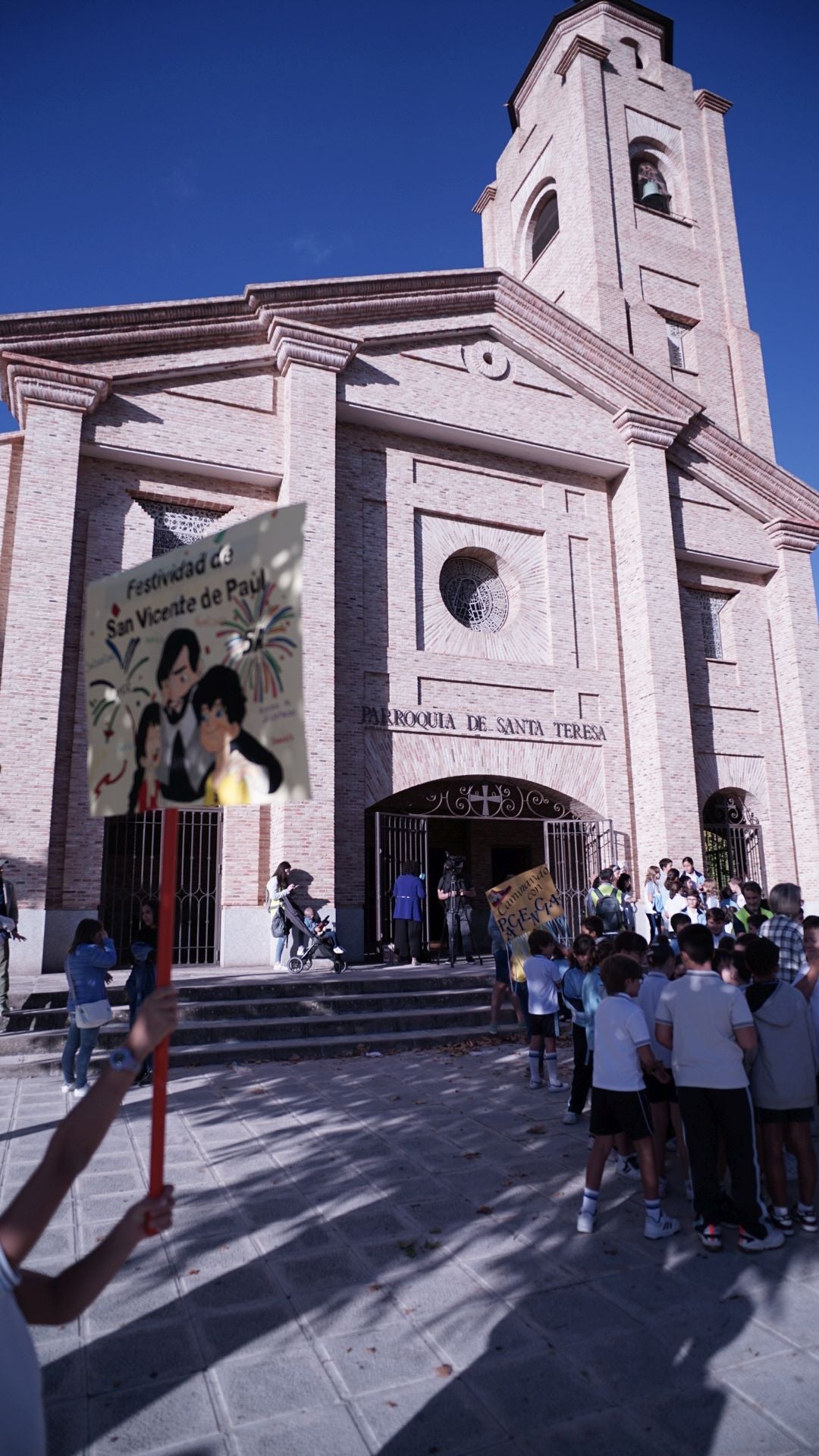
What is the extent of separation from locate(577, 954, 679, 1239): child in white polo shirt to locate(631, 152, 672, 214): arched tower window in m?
22.8

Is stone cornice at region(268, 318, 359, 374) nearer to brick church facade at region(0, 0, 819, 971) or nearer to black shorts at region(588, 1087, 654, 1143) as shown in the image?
brick church facade at region(0, 0, 819, 971)

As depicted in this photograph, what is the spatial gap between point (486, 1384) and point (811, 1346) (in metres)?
1.32

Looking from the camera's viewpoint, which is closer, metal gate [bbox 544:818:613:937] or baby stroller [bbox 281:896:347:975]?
baby stroller [bbox 281:896:347:975]

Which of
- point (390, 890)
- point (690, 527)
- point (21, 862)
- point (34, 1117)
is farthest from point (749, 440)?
point (34, 1117)

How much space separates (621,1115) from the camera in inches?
184

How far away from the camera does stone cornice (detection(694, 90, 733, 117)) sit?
23.5 meters

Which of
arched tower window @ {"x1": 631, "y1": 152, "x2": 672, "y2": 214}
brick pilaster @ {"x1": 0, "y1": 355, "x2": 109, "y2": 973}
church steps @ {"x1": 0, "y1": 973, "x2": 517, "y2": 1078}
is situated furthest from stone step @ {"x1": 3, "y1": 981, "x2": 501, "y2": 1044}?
arched tower window @ {"x1": 631, "y1": 152, "x2": 672, "y2": 214}

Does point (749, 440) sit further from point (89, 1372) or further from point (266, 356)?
point (89, 1372)

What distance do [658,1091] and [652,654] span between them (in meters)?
12.1

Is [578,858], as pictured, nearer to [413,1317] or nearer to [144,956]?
[144,956]

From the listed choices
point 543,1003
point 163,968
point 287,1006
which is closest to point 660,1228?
point 543,1003

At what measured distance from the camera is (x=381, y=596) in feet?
50.0

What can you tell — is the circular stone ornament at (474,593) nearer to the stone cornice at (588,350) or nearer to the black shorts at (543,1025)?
the stone cornice at (588,350)

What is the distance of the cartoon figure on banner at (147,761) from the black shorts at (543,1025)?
214 inches
